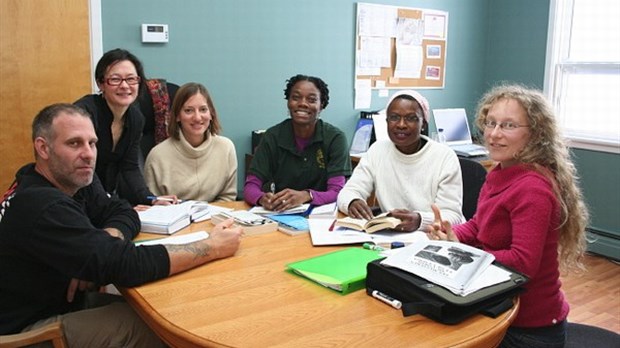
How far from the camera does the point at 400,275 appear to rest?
4.48 ft

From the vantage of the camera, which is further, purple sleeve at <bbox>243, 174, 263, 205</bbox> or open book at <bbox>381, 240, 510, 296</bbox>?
purple sleeve at <bbox>243, 174, 263, 205</bbox>

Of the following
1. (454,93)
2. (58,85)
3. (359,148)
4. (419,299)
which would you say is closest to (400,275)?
(419,299)

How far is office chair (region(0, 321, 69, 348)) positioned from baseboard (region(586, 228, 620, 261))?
369 cm

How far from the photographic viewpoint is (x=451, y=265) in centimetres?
139

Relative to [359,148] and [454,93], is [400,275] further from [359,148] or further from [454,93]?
[454,93]

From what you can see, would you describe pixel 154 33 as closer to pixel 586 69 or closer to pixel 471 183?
pixel 471 183

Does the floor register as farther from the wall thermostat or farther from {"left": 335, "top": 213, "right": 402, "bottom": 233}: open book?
the wall thermostat

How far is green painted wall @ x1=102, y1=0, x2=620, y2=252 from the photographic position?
3.39 m

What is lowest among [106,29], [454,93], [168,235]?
[168,235]

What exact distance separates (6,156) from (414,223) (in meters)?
2.24

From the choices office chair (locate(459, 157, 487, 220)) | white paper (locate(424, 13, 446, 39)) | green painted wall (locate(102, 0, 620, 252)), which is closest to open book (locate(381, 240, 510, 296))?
office chair (locate(459, 157, 487, 220))

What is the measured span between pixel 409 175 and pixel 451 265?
903 mm

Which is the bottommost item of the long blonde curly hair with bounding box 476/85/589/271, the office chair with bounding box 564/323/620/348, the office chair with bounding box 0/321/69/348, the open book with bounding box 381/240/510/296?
the office chair with bounding box 564/323/620/348

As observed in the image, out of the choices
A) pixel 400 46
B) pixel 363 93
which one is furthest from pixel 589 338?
pixel 400 46
